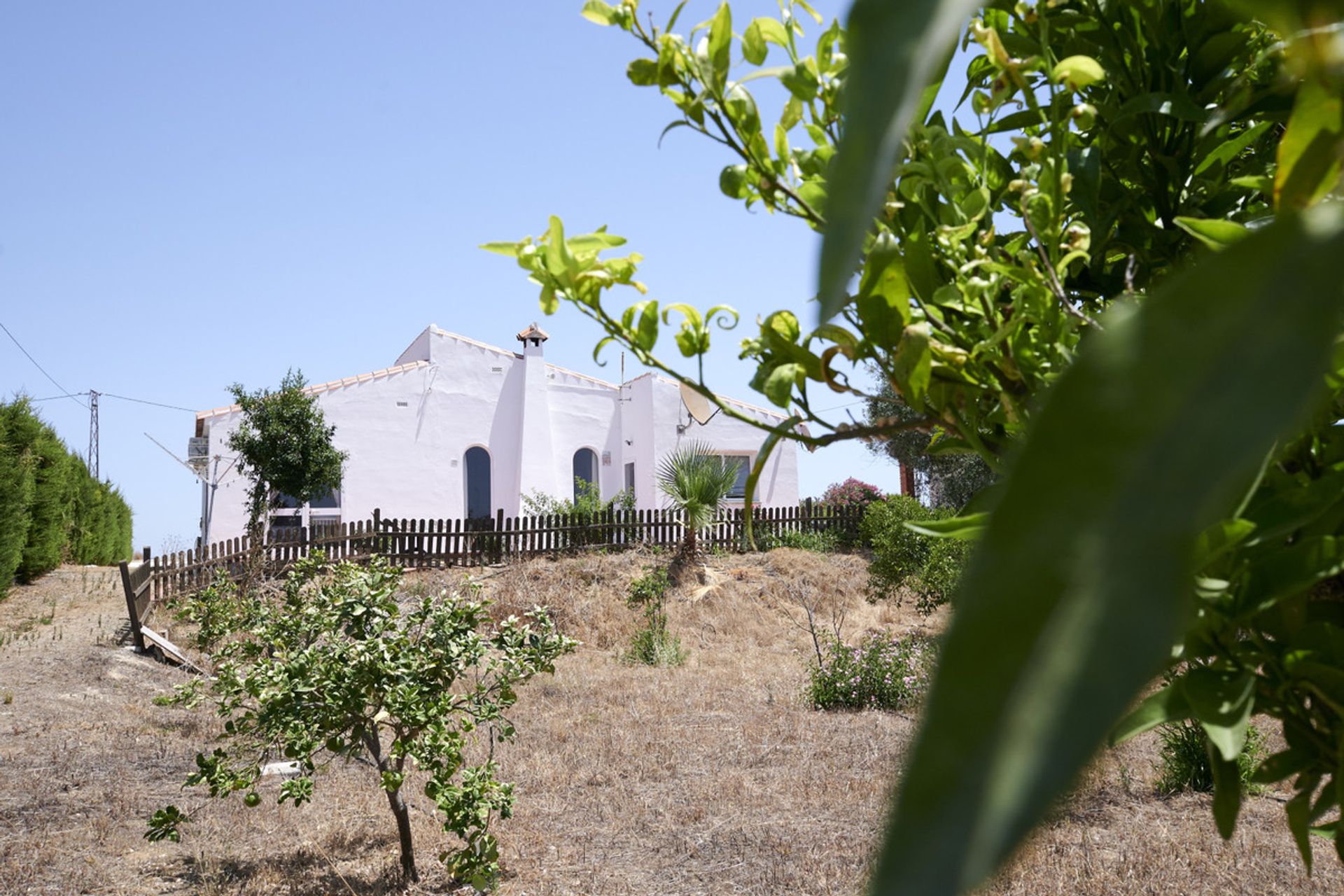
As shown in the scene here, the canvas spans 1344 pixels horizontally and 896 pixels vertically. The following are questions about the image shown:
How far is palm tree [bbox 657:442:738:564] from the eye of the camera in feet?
44.5

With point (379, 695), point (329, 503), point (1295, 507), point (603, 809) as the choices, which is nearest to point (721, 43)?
point (1295, 507)

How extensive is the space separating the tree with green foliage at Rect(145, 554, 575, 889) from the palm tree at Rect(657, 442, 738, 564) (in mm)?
8640

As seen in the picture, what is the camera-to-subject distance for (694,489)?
44.4ft

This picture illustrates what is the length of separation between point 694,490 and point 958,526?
12.9 m

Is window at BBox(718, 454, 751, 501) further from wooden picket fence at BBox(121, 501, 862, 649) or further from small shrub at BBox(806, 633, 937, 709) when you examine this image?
small shrub at BBox(806, 633, 937, 709)

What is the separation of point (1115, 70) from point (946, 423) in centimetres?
40

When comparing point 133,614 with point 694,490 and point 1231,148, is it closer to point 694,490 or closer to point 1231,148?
point 694,490

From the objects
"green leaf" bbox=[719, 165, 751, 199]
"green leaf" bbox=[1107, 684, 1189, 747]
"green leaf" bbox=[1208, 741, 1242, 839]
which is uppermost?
"green leaf" bbox=[719, 165, 751, 199]

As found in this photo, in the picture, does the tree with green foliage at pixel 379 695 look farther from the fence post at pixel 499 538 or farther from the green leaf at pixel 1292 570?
the fence post at pixel 499 538

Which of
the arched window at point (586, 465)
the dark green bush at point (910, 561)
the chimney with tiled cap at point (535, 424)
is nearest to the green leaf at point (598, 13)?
the dark green bush at point (910, 561)

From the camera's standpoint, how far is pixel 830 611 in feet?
41.1

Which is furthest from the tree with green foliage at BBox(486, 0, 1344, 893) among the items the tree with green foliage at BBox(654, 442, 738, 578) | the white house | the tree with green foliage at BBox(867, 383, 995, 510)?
the white house

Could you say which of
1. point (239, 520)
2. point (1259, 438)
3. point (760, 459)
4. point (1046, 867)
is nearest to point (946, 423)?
point (760, 459)

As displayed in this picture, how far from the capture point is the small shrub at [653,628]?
9825 mm
